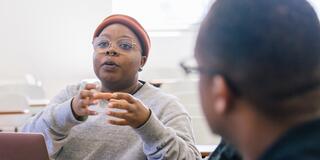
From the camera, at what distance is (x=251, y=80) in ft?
1.92

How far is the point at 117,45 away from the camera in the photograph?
1527 millimetres

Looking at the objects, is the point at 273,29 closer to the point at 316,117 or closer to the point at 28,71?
the point at 316,117

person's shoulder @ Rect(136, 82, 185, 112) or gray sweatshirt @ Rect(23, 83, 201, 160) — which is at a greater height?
person's shoulder @ Rect(136, 82, 185, 112)

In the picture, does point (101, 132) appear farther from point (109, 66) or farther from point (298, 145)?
point (298, 145)

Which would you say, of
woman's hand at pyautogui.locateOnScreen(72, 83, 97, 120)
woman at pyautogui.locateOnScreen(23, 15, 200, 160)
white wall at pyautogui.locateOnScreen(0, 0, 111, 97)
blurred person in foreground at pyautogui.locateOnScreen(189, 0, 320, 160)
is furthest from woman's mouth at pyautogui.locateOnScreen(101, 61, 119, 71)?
white wall at pyautogui.locateOnScreen(0, 0, 111, 97)

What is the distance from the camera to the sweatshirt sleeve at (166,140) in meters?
1.23

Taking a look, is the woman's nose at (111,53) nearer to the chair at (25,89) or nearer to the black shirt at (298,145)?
the black shirt at (298,145)

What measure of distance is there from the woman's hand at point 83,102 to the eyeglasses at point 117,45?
20cm

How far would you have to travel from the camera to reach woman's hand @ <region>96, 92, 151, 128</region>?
115 cm

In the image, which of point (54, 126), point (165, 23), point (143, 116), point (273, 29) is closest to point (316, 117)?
point (273, 29)

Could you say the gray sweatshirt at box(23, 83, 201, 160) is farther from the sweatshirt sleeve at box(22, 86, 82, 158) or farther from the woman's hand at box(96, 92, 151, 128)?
the woman's hand at box(96, 92, 151, 128)

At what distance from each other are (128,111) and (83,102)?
0.23 metres

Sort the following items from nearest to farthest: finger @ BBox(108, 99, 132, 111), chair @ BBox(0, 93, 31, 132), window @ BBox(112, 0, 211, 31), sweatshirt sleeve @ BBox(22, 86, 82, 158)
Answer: finger @ BBox(108, 99, 132, 111) < sweatshirt sleeve @ BBox(22, 86, 82, 158) < chair @ BBox(0, 93, 31, 132) < window @ BBox(112, 0, 211, 31)

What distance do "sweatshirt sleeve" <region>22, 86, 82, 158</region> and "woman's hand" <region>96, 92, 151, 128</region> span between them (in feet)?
0.91
